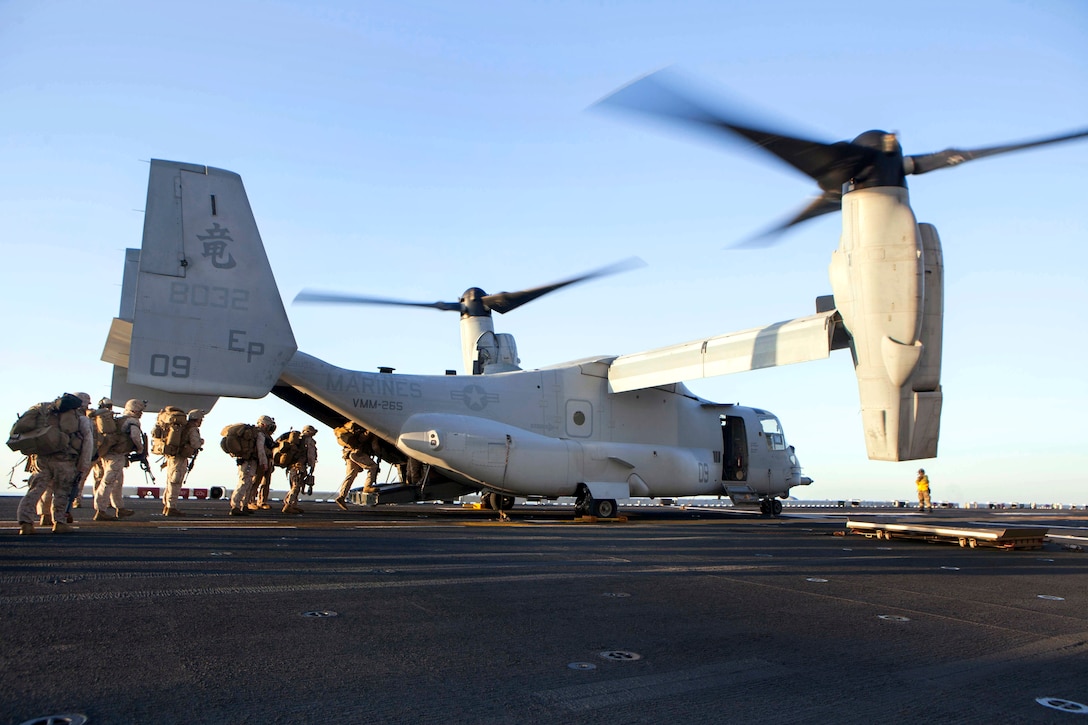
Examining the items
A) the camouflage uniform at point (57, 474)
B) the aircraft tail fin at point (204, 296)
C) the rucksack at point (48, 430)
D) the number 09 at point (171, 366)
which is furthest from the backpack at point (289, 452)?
the rucksack at point (48, 430)

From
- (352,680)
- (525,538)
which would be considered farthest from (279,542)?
(352,680)

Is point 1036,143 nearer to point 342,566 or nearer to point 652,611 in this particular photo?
point 652,611

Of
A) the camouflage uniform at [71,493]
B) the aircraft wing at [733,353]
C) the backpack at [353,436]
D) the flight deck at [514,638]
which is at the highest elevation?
the aircraft wing at [733,353]

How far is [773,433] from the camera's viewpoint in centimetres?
2288

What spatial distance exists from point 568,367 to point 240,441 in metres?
8.17

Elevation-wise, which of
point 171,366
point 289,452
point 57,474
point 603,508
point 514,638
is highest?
point 171,366

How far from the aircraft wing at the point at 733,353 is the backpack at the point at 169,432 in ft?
33.9

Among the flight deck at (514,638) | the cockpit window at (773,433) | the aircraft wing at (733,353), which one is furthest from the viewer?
the cockpit window at (773,433)

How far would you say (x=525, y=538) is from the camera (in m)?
11.6

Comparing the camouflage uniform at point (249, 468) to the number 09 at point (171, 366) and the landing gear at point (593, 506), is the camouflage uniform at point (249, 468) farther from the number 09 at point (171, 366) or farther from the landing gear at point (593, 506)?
the landing gear at point (593, 506)

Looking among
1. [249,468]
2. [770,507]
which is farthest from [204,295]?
[770,507]

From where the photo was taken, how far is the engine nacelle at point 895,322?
11.4 meters

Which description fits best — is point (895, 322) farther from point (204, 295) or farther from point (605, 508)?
point (204, 295)

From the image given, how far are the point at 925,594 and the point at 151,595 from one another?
6.49m
